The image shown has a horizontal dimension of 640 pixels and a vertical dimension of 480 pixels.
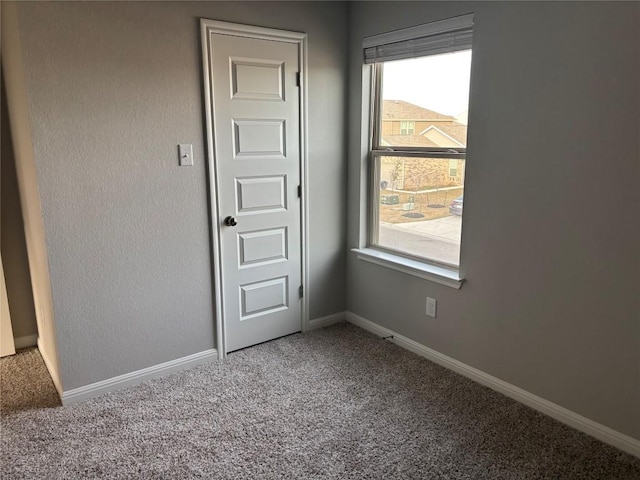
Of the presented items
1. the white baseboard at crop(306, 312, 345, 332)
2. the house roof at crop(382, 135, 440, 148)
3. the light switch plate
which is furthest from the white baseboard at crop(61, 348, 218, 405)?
the house roof at crop(382, 135, 440, 148)

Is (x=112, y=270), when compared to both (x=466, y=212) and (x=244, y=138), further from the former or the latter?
(x=466, y=212)

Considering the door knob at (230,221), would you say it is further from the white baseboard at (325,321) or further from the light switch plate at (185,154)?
the white baseboard at (325,321)

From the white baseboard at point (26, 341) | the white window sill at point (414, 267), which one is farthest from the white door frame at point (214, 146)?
the white baseboard at point (26, 341)

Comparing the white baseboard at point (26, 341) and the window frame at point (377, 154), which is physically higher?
the window frame at point (377, 154)

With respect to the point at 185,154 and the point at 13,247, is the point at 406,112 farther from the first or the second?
the point at 13,247

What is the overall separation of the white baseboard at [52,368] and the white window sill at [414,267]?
2.00 meters

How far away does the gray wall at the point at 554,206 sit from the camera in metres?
2.02

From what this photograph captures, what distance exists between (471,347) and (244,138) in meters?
1.83

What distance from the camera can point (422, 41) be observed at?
9.07 ft

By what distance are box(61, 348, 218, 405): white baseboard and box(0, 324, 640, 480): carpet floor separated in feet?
0.14

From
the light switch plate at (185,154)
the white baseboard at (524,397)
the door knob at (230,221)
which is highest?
the light switch plate at (185,154)

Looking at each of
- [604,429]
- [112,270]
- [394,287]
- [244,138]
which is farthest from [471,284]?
[112,270]

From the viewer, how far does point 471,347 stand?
9.07 feet

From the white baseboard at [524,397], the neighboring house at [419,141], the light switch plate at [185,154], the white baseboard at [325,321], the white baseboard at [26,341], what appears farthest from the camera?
the white baseboard at [325,321]
